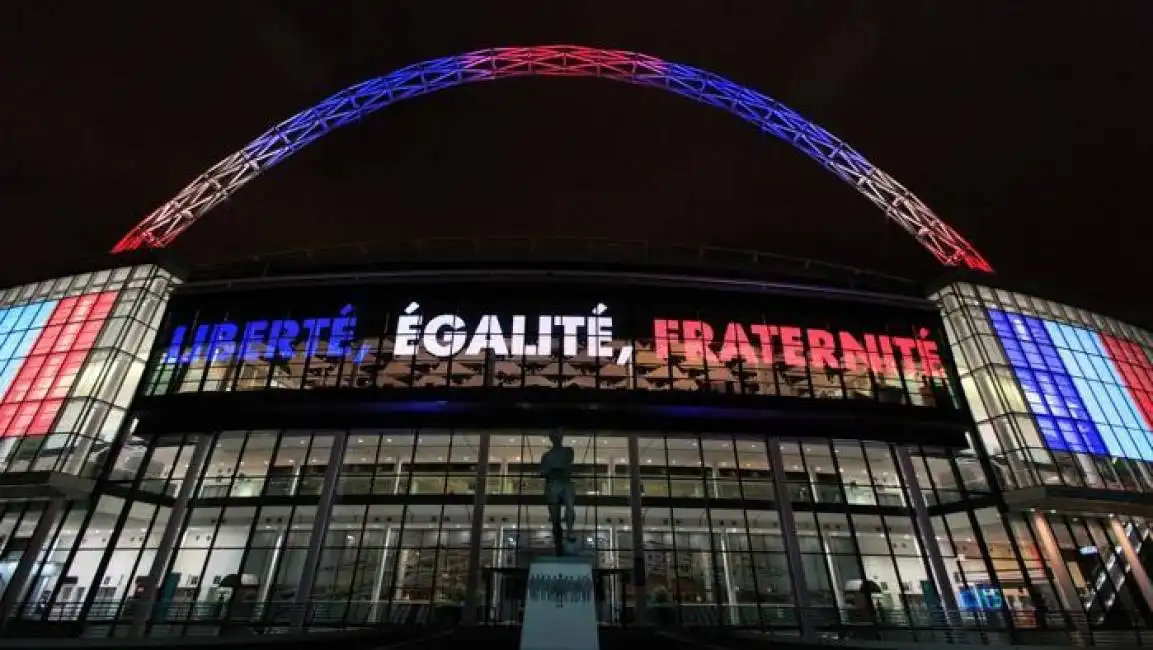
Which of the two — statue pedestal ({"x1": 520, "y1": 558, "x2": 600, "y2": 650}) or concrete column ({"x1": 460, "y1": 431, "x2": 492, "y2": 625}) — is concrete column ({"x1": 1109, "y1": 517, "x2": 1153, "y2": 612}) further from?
concrete column ({"x1": 460, "y1": 431, "x2": 492, "y2": 625})

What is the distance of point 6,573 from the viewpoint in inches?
1168

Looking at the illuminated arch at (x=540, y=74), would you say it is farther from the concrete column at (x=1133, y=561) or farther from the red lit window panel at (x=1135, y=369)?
the concrete column at (x=1133, y=561)

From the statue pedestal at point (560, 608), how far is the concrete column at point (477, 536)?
48.4 ft

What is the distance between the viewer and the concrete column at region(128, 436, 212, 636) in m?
28.0

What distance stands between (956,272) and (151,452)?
52.5 meters

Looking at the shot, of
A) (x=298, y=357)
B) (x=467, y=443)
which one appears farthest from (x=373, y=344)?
(x=467, y=443)

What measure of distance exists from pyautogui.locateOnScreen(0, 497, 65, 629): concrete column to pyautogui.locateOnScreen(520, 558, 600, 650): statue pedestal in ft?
95.2

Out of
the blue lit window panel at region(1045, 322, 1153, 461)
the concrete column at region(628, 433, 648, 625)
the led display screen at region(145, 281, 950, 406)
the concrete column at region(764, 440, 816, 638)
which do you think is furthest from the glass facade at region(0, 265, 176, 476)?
the blue lit window panel at region(1045, 322, 1153, 461)

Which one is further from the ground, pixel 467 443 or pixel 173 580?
pixel 467 443

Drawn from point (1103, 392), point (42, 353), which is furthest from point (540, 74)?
point (1103, 392)

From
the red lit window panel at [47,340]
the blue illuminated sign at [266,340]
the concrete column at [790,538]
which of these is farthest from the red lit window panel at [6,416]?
the concrete column at [790,538]

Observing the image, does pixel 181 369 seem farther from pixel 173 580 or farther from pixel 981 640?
pixel 981 640

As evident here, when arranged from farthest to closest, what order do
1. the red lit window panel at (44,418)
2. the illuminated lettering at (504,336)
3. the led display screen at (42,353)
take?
the illuminated lettering at (504,336), the led display screen at (42,353), the red lit window panel at (44,418)

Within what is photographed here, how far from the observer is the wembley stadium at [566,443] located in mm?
30062
